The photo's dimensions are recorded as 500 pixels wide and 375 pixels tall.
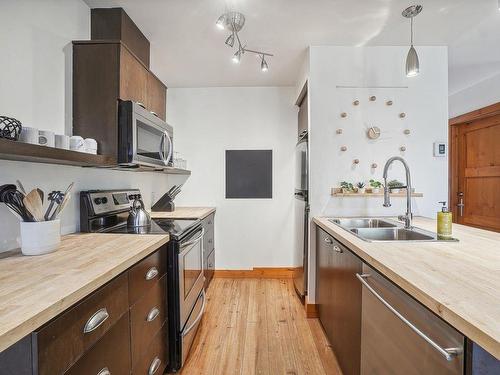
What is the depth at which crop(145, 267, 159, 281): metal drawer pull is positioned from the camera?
4.27ft

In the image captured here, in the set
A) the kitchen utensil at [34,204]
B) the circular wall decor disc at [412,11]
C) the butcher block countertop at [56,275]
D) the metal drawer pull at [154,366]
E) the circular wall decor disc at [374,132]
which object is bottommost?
the metal drawer pull at [154,366]

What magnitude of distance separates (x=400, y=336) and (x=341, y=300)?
679mm

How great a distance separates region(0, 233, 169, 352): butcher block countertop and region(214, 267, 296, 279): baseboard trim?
2.05 metres

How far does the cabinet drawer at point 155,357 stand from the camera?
1.23 m

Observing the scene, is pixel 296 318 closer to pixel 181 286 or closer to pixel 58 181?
pixel 181 286

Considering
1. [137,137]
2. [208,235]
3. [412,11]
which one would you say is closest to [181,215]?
[208,235]

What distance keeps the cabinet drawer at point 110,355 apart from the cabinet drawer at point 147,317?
0.20ft

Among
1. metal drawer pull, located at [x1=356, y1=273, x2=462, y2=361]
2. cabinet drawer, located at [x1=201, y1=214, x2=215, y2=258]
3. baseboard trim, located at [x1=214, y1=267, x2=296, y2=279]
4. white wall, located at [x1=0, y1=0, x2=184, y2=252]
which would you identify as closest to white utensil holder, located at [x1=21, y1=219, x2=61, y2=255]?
white wall, located at [x1=0, y1=0, x2=184, y2=252]

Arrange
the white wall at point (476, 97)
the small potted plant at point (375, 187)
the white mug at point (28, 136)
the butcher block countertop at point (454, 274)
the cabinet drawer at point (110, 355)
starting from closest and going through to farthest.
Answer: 1. the butcher block countertop at point (454, 274)
2. the cabinet drawer at point (110, 355)
3. the white mug at point (28, 136)
4. the small potted plant at point (375, 187)
5. the white wall at point (476, 97)

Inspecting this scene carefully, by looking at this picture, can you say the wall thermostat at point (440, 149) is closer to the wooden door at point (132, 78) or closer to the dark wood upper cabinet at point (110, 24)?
the wooden door at point (132, 78)

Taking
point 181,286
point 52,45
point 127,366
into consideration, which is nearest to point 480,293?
point 127,366

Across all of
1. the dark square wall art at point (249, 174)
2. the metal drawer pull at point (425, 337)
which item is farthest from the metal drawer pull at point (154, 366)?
the dark square wall art at point (249, 174)

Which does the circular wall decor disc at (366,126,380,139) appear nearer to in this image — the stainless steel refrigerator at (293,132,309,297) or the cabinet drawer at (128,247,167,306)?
the stainless steel refrigerator at (293,132,309,297)

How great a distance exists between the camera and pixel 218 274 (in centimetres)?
336
